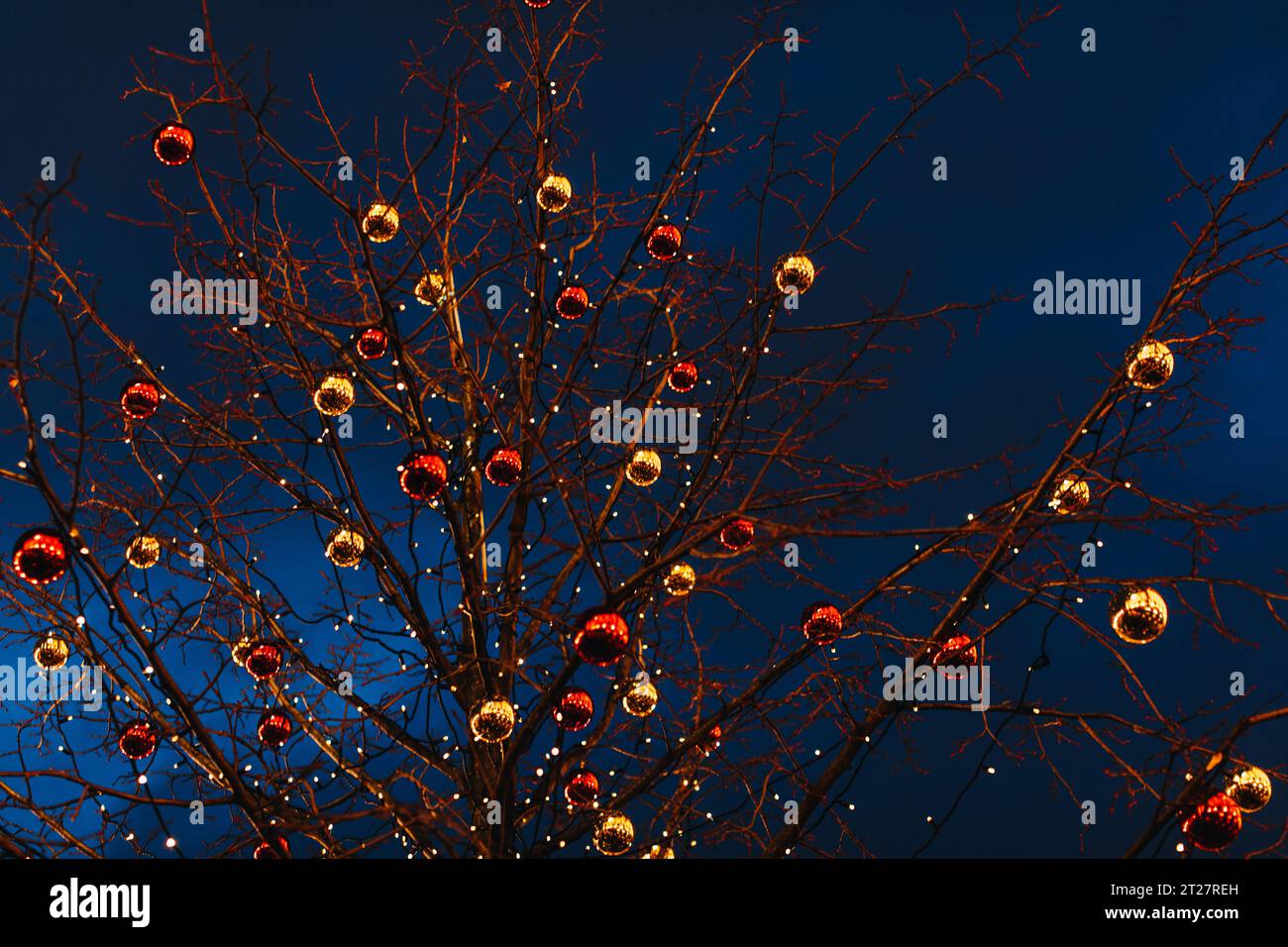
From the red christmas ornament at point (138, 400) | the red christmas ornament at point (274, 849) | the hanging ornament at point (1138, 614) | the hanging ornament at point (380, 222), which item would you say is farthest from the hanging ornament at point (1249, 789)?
the red christmas ornament at point (138, 400)

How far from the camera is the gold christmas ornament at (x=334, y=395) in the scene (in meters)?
3.90

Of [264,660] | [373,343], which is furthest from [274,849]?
[373,343]

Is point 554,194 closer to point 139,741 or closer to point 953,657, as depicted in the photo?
point 953,657

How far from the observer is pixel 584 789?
3.75m

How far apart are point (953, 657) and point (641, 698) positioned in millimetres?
A: 1258

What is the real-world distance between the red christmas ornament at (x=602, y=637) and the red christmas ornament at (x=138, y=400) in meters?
2.12

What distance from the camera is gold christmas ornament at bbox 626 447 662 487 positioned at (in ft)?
14.0

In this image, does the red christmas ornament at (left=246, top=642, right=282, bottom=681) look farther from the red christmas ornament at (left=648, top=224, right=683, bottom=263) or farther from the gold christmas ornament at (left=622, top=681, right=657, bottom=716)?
the red christmas ornament at (left=648, top=224, right=683, bottom=263)

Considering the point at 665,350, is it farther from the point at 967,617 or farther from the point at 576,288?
the point at 967,617

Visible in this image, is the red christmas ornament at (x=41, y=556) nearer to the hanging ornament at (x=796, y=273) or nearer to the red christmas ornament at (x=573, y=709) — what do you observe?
the red christmas ornament at (x=573, y=709)
